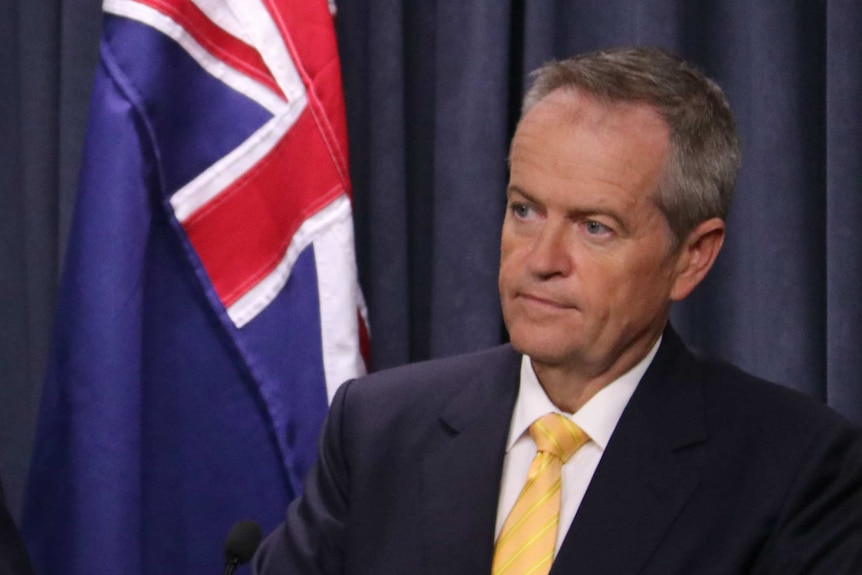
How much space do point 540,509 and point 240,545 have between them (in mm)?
384

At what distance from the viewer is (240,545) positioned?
1.61m

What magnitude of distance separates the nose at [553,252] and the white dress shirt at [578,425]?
198mm

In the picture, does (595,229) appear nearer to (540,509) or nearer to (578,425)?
(578,425)

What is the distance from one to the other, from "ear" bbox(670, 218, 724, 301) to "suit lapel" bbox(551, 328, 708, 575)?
0.10 m

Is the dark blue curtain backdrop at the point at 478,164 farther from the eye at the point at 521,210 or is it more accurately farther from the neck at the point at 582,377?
the eye at the point at 521,210

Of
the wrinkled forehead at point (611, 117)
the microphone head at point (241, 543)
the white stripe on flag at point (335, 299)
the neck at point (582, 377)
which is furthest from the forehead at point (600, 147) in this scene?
the white stripe on flag at point (335, 299)

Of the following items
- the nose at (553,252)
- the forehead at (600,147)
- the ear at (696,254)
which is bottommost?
the ear at (696,254)

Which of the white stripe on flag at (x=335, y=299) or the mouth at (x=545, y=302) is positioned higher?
the mouth at (x=545, y=302)

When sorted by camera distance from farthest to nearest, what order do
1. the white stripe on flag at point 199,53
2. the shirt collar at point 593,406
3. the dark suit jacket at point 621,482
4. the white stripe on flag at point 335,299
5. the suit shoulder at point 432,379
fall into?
1. the white stripe on flag at point 335,299
2. the white stripe on flag at point 199,53
3. the suit shoulder at point 432,379
4. the shirt collar at point 593,406
5. the dark suit jacket at point 621,482

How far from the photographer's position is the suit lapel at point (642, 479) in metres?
1.58

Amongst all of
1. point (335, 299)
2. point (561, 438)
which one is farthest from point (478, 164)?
point (561, 438)

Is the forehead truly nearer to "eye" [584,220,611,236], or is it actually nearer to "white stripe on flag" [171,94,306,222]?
"eye" [584,220,611,236]

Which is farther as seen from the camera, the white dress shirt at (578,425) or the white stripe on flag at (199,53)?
the white stripe on flag at (199,53)

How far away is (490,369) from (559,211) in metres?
0.33
